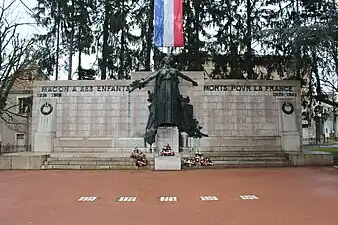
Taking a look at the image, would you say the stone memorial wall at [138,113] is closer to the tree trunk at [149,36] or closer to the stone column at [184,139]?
the stone column at [184,139]

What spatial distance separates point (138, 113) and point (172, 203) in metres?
11.3

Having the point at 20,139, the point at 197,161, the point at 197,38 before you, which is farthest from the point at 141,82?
the point at 20,139

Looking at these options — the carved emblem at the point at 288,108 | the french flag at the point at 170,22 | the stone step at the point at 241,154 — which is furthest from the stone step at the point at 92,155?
the carved emblem at the point at 288,108

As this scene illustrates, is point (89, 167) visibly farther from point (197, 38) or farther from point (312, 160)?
point (197, 38)

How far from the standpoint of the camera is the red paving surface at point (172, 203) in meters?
6.27

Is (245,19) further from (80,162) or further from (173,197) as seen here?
(173,197)

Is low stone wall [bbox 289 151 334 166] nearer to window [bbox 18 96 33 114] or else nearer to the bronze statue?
the bronze statue

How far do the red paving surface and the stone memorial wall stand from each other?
19.8 ft

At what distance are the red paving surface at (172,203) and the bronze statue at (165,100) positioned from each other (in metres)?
5.03

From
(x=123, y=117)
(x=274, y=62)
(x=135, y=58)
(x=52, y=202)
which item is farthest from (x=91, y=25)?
(x=52, y=202)

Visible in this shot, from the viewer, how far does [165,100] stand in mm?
17391

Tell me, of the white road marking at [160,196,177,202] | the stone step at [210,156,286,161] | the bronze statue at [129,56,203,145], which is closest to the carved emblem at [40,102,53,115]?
the bronze statue at [129,56,203,145]

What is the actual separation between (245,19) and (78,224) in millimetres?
20137

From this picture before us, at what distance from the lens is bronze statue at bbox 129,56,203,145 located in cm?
1733
